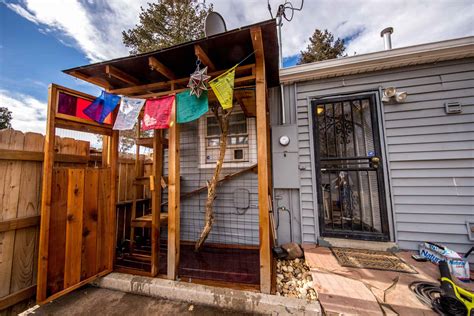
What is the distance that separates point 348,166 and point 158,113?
3193mm

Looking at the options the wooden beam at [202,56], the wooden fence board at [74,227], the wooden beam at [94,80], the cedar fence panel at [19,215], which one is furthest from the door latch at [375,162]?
the wooden beam at [94,80]

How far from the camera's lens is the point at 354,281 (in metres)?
1.94

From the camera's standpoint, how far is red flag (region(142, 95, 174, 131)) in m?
2.28

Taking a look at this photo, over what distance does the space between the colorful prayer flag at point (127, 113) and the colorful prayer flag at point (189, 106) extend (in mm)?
566

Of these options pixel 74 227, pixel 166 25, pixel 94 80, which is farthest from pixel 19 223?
pixel 166 25

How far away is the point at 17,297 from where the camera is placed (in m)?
1.77

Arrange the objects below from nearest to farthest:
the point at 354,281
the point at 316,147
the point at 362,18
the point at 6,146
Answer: the point at 6,146
the point at 354,281
the point at 316,147
the point at 362,18

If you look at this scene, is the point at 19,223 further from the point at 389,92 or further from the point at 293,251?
the point at 389,92

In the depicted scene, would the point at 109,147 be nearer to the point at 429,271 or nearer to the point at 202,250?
the point at 202,250

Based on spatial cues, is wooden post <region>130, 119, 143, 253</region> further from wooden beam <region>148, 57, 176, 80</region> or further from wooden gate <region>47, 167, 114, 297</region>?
wooden beam <region>148, 57, 176, 80</region>

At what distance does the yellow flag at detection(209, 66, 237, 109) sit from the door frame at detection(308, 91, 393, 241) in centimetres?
188

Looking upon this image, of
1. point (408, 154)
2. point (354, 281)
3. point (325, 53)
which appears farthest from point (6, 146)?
point (325, 53)

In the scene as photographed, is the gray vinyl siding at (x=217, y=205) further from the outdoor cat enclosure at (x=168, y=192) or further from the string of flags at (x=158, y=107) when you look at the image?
the string of flags at (x=158, y=107)

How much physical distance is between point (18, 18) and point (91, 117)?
4.26 metres
